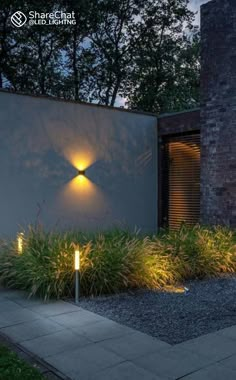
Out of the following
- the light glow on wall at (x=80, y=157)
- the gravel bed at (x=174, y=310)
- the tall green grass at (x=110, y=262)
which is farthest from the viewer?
the light glow on wall at (x=80, y=157)

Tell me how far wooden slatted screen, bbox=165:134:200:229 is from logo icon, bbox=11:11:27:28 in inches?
308

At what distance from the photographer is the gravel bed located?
13.3ft

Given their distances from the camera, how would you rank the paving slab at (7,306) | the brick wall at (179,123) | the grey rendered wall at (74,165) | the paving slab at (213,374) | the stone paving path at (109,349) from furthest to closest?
1. the brick wall at (179,123)
2. the grey rendered wall at (74,165)
3. the paving slab at (7,306)
4. the stone paving path at (109,349)
5. the paving slab at (213,374)

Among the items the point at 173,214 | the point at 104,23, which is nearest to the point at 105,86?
the point at 104,23

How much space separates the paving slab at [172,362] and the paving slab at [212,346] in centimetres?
9

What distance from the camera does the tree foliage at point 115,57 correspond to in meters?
16.0

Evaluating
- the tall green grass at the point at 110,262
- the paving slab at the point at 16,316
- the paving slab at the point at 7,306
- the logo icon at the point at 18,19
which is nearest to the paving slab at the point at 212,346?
the paving slab at the point at 16,316

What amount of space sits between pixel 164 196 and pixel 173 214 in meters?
0.55

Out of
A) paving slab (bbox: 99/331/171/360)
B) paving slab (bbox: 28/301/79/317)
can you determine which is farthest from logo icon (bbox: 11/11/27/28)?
paving slab (bbox: 99/331/171/360)

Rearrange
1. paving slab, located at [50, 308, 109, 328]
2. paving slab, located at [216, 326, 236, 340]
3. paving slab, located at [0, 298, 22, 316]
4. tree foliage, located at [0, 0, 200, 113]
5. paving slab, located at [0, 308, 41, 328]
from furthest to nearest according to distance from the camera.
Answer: tree foliage, located at [0, 0, 200, 113] < paving slab, located at [0, 298, 22, 316] < paving slab, located at [0, 308, 41, 328] < paving slab, located at [50, 308, 109, 328] < paving slab, located at [216, 326, 236, 340]

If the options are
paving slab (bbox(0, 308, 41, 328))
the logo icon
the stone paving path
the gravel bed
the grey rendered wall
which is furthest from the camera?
the logo icon

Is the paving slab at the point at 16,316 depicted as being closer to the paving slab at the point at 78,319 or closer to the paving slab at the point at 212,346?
the paving slab at the point at 78,319

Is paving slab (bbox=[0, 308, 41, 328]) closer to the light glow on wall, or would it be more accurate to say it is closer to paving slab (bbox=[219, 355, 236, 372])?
paving slab (bbox=[219, 355, 236, 372])

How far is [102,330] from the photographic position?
400cm
